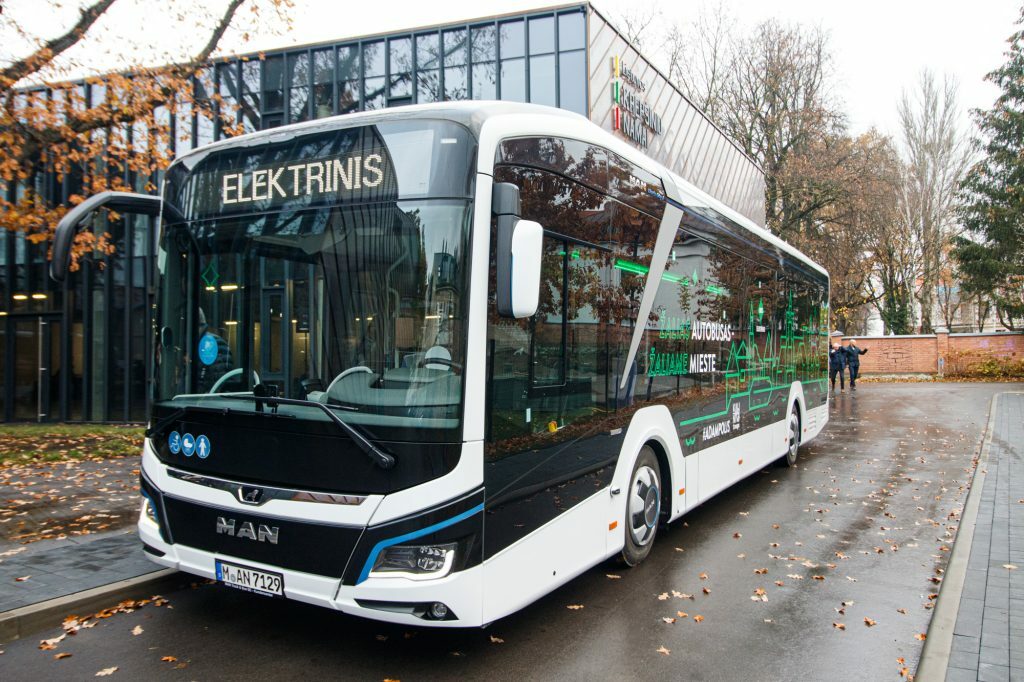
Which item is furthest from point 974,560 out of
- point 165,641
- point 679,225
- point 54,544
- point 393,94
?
point 393,94

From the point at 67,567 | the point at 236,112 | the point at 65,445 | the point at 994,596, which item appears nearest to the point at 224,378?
the point at 67,567

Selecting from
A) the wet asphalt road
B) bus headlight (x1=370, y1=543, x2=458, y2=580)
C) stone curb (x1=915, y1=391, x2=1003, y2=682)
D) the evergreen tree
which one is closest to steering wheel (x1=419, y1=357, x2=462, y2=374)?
bus headlight (x1=370, y1=543, x2=458, y2=580)

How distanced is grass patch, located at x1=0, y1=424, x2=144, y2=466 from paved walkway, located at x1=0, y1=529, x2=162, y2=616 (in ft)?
20.1

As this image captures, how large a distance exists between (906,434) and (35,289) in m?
22.9

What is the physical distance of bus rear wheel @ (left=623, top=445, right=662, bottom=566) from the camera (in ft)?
18.5

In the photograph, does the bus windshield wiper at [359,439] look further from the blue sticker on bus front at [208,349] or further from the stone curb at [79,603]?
the stone curb at [79,603]

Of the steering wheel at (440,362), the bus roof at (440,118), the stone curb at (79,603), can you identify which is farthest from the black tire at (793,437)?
the stone curb at (79,603)

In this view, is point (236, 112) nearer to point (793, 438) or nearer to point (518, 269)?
point (793, 438)

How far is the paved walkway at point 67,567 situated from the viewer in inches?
193

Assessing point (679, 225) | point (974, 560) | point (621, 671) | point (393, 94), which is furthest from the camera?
point (393, 94)

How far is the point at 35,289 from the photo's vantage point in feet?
68.0

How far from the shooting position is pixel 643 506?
5824 millimetres

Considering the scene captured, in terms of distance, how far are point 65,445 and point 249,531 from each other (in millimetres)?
11510

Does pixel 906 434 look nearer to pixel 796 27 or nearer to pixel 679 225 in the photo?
pixel 679 225
